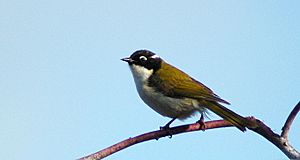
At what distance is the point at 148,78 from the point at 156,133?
3369mm

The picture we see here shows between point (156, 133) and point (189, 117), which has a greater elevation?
point (189, 117)

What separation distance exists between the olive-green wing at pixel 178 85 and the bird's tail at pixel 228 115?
0.28ft

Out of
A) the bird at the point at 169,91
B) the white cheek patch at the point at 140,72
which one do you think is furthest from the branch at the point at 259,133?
the white cheek patch at the point at 140,72

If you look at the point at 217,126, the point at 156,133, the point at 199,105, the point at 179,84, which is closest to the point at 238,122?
the point at 217,126

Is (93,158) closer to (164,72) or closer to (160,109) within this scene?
(160,109)

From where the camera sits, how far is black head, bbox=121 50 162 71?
8852 millimetres

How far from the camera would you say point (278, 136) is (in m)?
4.56

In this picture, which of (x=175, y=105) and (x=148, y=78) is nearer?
(x=175, y=105)

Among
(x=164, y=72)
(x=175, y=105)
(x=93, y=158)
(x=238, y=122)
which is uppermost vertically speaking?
(x=164, y=72)

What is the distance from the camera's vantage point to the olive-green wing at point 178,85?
26.5ft

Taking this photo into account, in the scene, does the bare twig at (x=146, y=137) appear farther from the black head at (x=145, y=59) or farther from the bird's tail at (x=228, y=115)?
the black head at (x=145, y=59)

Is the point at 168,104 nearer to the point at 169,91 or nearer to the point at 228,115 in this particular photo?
the point at 169,91

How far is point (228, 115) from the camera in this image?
704 centimetres

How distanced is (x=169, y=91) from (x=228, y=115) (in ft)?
4.75
